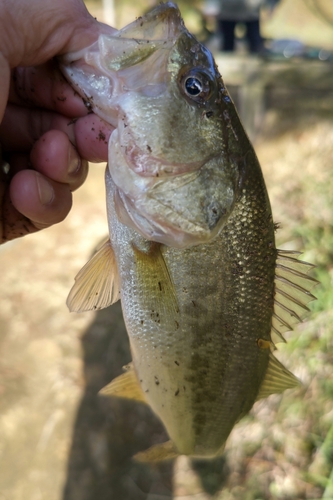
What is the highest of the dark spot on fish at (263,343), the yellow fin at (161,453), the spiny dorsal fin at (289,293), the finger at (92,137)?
the finger at (92,137)

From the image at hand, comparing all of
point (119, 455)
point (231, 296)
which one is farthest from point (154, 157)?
point (119, 455)

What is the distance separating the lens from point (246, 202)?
4.21 feet

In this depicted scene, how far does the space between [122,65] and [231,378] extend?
1.15 metres

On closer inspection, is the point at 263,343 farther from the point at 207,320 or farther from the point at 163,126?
the point at 163,126

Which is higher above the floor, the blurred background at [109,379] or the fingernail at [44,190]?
the fingernail at [44,190]

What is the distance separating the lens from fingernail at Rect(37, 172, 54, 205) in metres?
1.59

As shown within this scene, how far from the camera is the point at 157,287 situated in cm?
134

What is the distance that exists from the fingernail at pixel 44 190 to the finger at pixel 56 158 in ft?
0.11

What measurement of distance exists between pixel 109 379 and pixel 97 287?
6.81ft

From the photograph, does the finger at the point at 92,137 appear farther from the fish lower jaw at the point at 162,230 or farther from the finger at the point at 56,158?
the fish lower jaw at the point at 162,230

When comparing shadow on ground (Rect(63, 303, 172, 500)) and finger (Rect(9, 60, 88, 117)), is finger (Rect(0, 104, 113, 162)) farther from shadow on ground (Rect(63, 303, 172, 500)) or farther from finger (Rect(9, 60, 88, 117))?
shadow on ground (Rect(63, 303, 172, 500))

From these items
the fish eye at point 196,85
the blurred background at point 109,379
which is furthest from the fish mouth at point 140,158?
the blurred background at point 109,379

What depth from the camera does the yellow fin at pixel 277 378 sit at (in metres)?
1.55

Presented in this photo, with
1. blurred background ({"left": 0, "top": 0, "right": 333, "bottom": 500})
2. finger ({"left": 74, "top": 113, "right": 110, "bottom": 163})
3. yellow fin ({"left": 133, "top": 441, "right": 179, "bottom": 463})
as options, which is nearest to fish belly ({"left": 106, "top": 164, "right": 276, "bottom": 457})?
yellow fin ({"left": 133, "top": 441, "right": 179, "bottom": 463})
